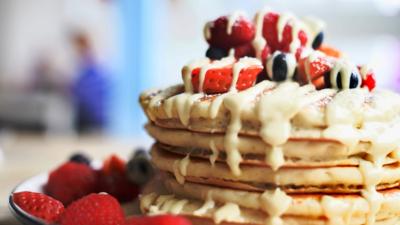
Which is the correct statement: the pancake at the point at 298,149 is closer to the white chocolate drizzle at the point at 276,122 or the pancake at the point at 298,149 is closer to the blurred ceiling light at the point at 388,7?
the white chocolate drizzle at the point at 276,122

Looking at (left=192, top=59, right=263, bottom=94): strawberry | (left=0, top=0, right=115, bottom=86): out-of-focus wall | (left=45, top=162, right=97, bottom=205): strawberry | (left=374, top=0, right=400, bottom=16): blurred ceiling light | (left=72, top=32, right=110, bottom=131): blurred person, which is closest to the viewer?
(left=192, top=59, right=263, bottom=94): strawberry

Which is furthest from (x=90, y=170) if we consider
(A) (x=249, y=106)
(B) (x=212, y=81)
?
(A) (x=249, y=106)

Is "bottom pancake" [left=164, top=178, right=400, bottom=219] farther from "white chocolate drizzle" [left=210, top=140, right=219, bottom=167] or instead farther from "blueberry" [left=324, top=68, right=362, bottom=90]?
"blueberry" [left=324, top=68, right=362, bottom=90]

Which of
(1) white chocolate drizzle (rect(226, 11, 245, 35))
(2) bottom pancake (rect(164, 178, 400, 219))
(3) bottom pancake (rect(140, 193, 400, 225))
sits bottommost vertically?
(3) bottom pancake (rect(140, 193, 400, 225))

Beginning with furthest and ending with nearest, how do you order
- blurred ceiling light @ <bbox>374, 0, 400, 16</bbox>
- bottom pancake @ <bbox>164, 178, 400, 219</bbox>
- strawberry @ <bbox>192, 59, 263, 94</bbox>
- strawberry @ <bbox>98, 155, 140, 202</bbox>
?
blurred ceiling light @ <bbox>374, 0, 400, 16</bbox>, strawberry @ <bbox>98, 155, 140, 202</bbox>, strawberry @ <bbox>192, 59, 263, 94</bbox>, bottom pancake @ <bbox>164, 178, 400, 219</bbox>

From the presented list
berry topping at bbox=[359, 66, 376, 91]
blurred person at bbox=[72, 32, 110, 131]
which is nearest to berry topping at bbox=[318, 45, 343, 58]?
berry topping at bbox=[359, 66, 376, 91]
